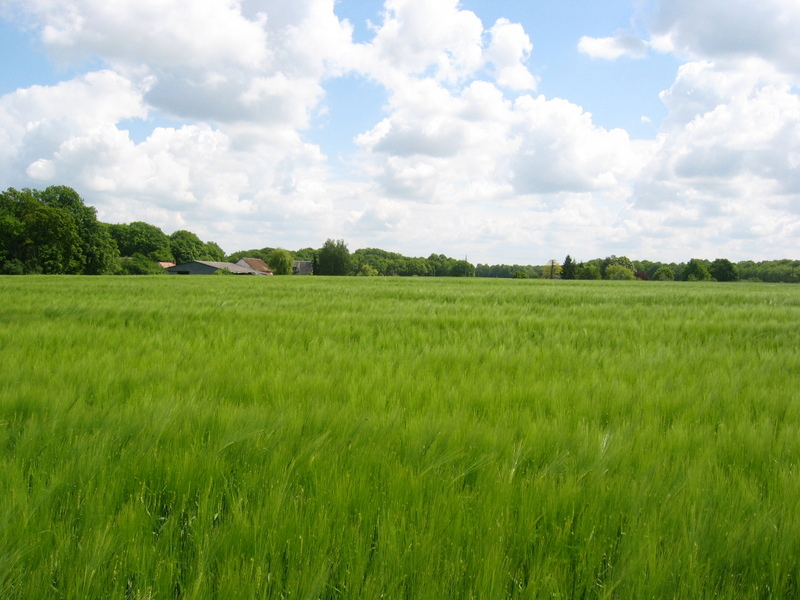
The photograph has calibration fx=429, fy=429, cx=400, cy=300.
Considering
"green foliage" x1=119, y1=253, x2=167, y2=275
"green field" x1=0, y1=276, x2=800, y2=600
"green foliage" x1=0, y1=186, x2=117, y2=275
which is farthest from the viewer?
"green foliage" x1=119, y1=253, x2=167, y2=275

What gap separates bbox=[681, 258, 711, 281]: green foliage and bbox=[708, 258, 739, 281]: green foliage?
1.51 meters

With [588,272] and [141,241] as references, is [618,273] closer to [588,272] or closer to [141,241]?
[588,272]

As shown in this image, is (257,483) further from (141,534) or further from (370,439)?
(370,439)

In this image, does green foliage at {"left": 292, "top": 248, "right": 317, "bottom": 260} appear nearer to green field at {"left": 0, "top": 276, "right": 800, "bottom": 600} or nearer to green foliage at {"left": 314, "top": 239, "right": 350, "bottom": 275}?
green foliage at {"left": 314, "top": 239, "right": 350, "bottom": 275}

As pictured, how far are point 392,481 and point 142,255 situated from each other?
7951 cm

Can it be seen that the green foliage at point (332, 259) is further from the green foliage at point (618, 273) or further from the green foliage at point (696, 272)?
the green foliage at point (696, 272)

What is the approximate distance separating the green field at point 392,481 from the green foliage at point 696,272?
108159 millimetres

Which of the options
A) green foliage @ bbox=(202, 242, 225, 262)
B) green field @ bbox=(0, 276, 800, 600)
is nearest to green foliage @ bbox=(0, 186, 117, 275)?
green field @ bbox=(0, 276, 800, 600)

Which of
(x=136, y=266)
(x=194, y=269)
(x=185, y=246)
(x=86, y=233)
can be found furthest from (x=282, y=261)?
(x=86, y=233)

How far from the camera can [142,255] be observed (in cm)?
6894

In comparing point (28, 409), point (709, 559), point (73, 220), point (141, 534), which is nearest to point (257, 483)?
point (141, 534)

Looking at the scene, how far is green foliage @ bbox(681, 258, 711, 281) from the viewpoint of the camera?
92.9 meters

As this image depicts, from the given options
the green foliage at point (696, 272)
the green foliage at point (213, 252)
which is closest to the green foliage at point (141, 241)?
the green foliage at point (213, 252)

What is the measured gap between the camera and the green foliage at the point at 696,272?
305ft
